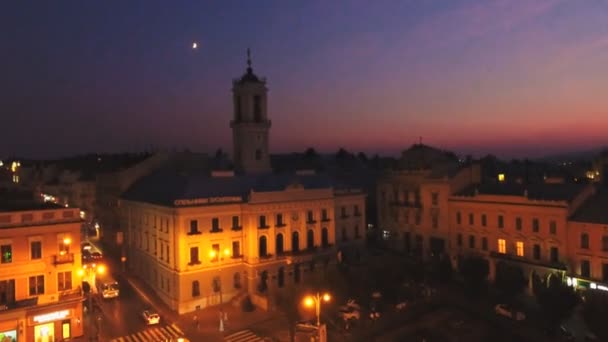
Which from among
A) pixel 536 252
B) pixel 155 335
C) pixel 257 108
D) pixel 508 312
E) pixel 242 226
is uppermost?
pixel 257 108

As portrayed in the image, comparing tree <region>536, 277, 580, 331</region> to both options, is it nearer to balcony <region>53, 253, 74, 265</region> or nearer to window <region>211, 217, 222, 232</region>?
window <region>211, 217, 222, 232</region>

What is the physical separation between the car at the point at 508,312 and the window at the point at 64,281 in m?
35.6

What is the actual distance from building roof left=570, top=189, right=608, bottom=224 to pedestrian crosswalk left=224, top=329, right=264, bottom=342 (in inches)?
1248

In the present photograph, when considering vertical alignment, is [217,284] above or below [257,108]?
below

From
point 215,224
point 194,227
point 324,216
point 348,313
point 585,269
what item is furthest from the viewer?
point 324,216

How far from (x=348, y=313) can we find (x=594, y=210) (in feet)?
84.1

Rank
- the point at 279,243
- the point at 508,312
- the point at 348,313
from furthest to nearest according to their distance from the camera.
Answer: the point at 279,243 → the point at 508,312 → the point at 348,313

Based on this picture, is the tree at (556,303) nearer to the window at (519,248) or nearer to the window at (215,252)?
the window at (519,248)

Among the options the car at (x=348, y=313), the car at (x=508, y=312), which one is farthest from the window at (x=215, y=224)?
the car at (x=508, y=312)

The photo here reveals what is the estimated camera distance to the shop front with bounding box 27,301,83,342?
36.2m

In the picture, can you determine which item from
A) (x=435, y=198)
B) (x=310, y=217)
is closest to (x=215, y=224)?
(x=310, y=217)

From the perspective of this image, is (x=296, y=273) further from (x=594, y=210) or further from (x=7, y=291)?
(x=594, y=210)

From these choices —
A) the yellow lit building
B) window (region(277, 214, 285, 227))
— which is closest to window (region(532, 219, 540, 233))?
window (region(277, 214, 285, 227))

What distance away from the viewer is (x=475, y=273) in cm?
4847
